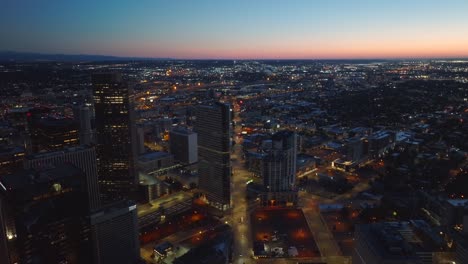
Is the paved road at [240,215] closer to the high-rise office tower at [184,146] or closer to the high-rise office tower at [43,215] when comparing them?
the high-rise office tower at [184,146]

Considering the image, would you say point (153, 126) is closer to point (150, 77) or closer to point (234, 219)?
point (234, 219)

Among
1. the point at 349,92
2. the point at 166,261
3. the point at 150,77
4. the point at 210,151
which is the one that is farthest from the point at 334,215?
Answer: the point at 150,77

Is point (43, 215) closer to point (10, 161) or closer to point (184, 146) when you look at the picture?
point (10, 161)

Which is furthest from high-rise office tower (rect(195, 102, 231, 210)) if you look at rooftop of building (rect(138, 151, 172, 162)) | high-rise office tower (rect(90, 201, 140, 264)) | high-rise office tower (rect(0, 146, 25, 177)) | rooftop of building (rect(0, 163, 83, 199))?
high-rise office tower (rect(0, 146, 25, 177))

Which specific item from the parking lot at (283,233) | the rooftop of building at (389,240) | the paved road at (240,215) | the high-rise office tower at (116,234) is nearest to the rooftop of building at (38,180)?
the high-rise office tower at (116,234)

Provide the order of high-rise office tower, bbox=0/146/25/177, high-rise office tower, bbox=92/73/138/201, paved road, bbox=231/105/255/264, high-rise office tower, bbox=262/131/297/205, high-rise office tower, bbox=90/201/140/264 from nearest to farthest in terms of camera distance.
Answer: high-rise office tower, bbox=90/201/140/264
paved road, bbox=231/105/255/264
high-rise office tower, bbox=262/131/297/205
high-rise office tower, bbox=92/73/138/201
high-rise office tower, bbox=0/146/25/177

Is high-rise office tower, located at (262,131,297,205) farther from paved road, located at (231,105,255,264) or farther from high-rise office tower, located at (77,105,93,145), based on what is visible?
high-rise office tower, located at (77,105,93,145)
